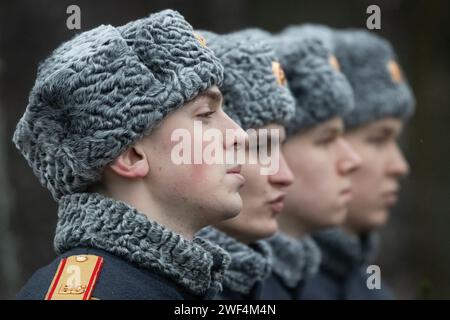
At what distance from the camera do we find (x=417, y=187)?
8.96 meters

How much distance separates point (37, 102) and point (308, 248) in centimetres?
185

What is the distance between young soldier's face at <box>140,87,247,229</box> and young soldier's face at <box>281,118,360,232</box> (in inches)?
56.2

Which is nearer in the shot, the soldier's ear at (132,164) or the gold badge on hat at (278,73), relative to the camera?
the soldier's ear at (132,164)

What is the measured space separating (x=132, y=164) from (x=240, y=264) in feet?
2.91

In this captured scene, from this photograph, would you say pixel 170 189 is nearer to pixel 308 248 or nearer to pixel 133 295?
pixel 133 295

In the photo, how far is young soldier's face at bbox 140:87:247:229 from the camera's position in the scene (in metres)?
3.45

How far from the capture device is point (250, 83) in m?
4.23

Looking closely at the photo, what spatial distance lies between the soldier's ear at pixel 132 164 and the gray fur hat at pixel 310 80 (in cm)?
146

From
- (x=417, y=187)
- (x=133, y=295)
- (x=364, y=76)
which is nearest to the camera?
(x=133, y=295)

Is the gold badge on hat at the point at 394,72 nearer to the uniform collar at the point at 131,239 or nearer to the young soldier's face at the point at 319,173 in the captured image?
the young soldier's face at the point at 319,173

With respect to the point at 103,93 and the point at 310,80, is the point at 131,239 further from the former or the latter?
the point at 310,80

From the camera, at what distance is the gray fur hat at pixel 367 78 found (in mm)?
5730

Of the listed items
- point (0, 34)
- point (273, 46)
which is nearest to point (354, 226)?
point (273, 46)

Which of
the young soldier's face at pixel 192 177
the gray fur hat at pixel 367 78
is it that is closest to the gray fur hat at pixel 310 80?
the gray fur hat at pixel 367 78
